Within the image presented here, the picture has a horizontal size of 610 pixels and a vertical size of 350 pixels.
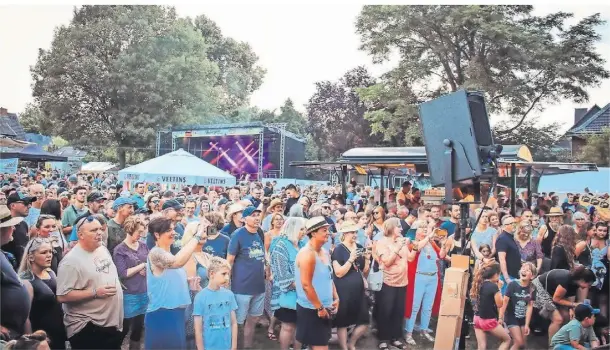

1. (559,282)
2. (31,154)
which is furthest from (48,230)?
(31,154)

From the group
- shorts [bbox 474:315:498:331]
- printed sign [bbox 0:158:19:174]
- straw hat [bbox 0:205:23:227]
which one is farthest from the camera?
printed sign [bbox 0:158:19:174]

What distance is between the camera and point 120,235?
465 centimetres

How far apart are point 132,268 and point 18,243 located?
1029 millimetres

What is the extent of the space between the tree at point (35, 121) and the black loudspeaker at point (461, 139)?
570 centimetres

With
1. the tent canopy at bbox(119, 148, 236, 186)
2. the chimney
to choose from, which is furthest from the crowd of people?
the chimney

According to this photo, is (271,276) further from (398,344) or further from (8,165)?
(8,165)

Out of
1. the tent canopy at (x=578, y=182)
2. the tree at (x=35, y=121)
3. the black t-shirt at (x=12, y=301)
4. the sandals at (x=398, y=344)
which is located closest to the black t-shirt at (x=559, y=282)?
the sandals at (x=398, y=344)

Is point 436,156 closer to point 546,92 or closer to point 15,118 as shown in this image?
point 15,118

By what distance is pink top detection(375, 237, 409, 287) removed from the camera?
5129 millimetres

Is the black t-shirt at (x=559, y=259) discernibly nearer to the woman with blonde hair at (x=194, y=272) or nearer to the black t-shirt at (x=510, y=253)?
the black t-shirt at (x=510, y=253)

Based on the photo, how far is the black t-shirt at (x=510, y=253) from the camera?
18.0ft

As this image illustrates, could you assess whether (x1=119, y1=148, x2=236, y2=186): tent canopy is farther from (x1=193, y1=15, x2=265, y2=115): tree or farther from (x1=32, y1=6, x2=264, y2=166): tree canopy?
(x1=193, y1=15, x2=265, y2=115): tree

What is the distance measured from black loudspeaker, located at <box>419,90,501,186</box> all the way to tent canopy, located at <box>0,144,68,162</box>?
7130 millimetres

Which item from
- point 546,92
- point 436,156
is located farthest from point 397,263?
point 546,92
